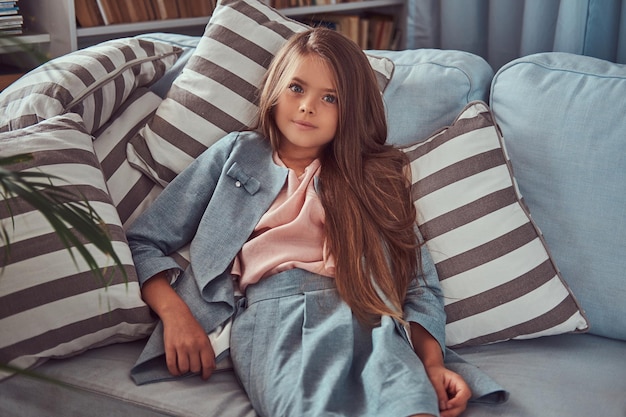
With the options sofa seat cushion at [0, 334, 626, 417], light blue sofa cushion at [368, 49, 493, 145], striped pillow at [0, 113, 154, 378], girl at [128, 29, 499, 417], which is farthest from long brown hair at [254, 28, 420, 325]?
striped pillow at [0, 113, 154, 378]

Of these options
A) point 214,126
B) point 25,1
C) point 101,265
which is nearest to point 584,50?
point 214,126

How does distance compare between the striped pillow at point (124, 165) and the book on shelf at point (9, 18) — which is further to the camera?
the book on shelf at point (9, 18)

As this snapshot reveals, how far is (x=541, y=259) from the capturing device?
148 cm

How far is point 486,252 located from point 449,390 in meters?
0.27

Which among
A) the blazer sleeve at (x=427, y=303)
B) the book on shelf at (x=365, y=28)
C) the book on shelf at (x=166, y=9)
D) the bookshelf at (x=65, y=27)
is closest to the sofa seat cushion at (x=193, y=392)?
the blazer sleeve at (x=427, y=303)

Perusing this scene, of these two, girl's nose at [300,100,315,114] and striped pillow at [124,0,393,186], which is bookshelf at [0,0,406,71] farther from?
girl's nose at [300,100,315,114]

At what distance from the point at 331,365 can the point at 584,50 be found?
48.7 inches

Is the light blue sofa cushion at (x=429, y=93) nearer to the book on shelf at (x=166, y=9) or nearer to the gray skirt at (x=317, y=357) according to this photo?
the gray skirt at (x=317, y=357)

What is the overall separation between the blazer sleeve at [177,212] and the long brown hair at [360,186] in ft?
0.42

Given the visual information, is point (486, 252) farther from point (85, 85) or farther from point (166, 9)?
point (166, 9)

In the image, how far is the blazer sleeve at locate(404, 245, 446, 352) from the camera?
55.1 inches

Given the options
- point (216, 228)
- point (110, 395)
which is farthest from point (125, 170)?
point (110, 395)

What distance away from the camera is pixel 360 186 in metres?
1.52

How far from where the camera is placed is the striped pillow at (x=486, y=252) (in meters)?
1.46
